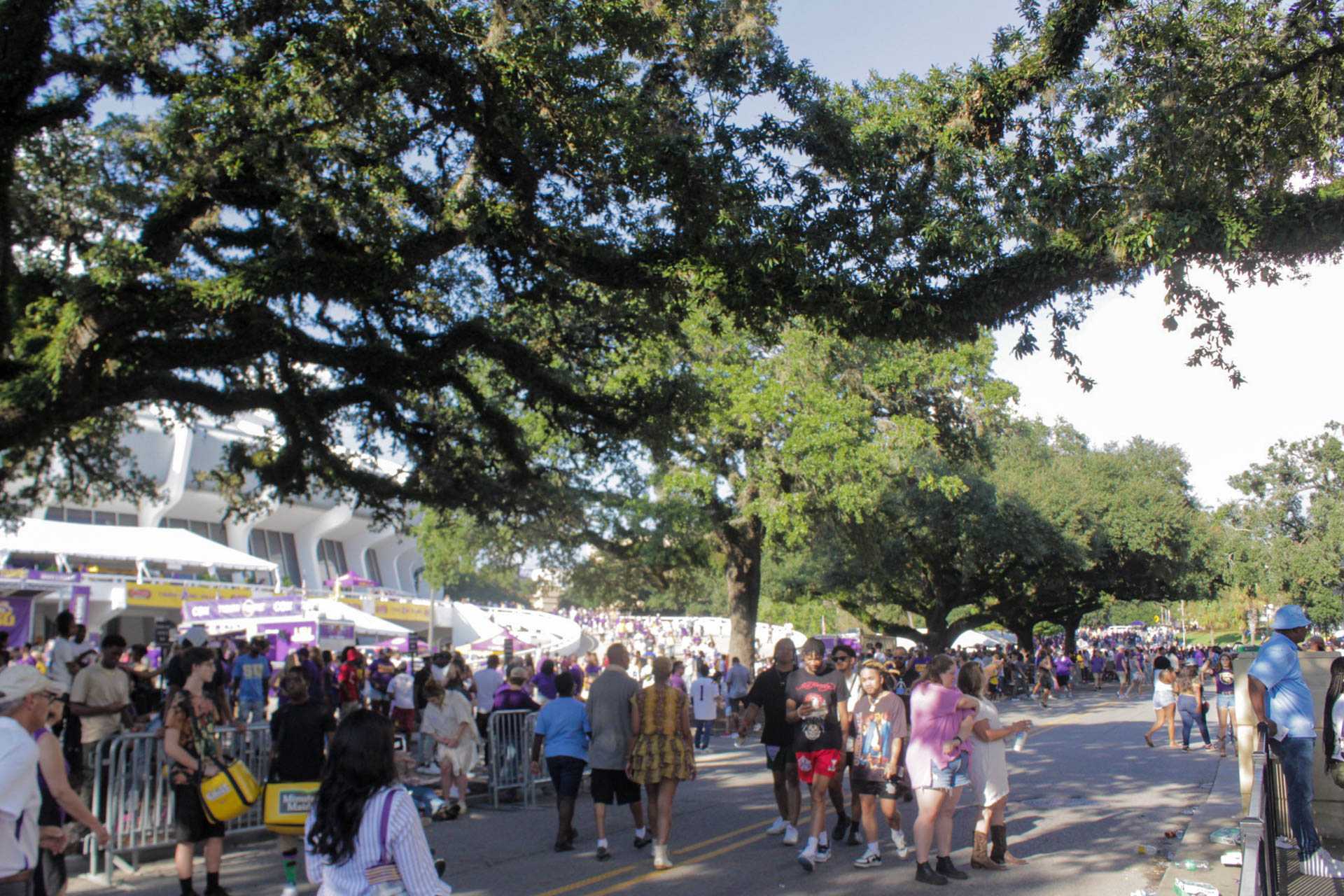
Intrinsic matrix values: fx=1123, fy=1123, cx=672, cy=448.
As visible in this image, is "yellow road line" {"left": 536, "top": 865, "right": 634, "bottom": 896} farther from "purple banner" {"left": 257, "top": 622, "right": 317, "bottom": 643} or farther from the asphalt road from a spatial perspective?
"purple banner" {"left": 257, "top": 622, "right": 317, "bottom": 643}

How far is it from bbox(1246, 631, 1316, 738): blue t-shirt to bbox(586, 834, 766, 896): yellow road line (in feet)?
14.2

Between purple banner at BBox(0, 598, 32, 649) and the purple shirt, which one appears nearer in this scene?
the purple shirt

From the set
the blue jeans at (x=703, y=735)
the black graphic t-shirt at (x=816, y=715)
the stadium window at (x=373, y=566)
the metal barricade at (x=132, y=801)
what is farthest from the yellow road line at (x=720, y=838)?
the stadium window at (x=373, y=566)

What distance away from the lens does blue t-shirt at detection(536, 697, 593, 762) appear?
9914mm

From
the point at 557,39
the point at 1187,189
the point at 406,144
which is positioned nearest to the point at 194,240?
the point at 406,144

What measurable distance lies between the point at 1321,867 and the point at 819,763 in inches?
137

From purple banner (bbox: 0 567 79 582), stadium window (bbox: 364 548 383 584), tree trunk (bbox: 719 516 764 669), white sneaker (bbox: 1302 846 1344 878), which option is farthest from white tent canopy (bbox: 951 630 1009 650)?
white sneaker (bbox: 1302 846 1344 878)

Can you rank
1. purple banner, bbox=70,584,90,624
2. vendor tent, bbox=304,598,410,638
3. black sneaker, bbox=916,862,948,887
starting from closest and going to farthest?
1. black sneaker, bbox=916,862,948,887
2. purple banner, bbox=70,584,90,624
3. vendor tent, bbox=304,598,410,638

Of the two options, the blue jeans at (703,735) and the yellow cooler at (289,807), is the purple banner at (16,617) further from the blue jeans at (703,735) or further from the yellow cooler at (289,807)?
the yellow cooler at (289,807)

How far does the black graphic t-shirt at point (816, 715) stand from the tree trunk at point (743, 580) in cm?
1865

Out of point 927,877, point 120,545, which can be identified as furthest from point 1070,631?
point 927,877

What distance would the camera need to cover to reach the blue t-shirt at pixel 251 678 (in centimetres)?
1777

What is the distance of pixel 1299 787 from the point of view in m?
7.54

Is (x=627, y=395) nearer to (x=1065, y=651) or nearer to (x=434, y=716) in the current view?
(x=434, y=716)
